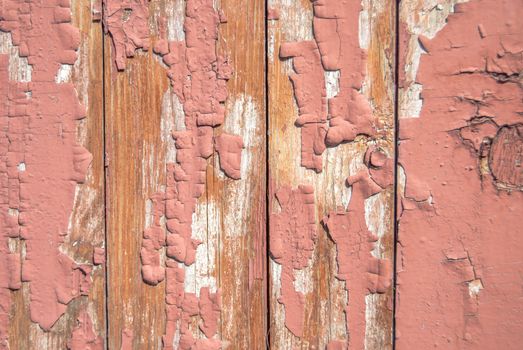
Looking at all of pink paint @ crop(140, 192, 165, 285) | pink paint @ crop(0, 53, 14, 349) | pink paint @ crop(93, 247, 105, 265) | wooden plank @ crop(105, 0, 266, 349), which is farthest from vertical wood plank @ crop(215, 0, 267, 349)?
pink paint @ crop(0, 53, 14, 349)

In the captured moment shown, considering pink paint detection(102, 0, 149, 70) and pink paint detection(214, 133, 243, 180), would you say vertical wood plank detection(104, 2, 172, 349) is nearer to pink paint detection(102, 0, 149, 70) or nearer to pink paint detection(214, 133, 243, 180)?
pink paint detection(102, 0, 149, 70)

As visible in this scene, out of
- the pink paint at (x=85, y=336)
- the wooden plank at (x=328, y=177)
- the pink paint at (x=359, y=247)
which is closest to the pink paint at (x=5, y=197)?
the pink paint at (x=85, y=336)

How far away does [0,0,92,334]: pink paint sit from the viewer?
1.04 meters

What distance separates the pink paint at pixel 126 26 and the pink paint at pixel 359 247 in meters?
0.50

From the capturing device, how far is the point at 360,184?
0.99 m

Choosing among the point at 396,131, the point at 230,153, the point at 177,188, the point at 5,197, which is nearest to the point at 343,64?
the point at 396,131

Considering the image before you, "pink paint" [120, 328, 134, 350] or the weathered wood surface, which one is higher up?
the weathered wood surface

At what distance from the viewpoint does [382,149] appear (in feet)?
3.21

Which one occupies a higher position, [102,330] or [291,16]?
[291,16]

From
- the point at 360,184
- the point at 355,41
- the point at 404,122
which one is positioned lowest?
the point at 360,184

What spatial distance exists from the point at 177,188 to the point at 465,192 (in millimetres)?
553

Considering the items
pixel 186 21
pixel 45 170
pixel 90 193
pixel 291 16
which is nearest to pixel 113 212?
pixel 90 193

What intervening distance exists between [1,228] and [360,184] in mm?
742

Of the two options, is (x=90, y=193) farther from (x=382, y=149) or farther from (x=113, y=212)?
(x=382, y=149)
